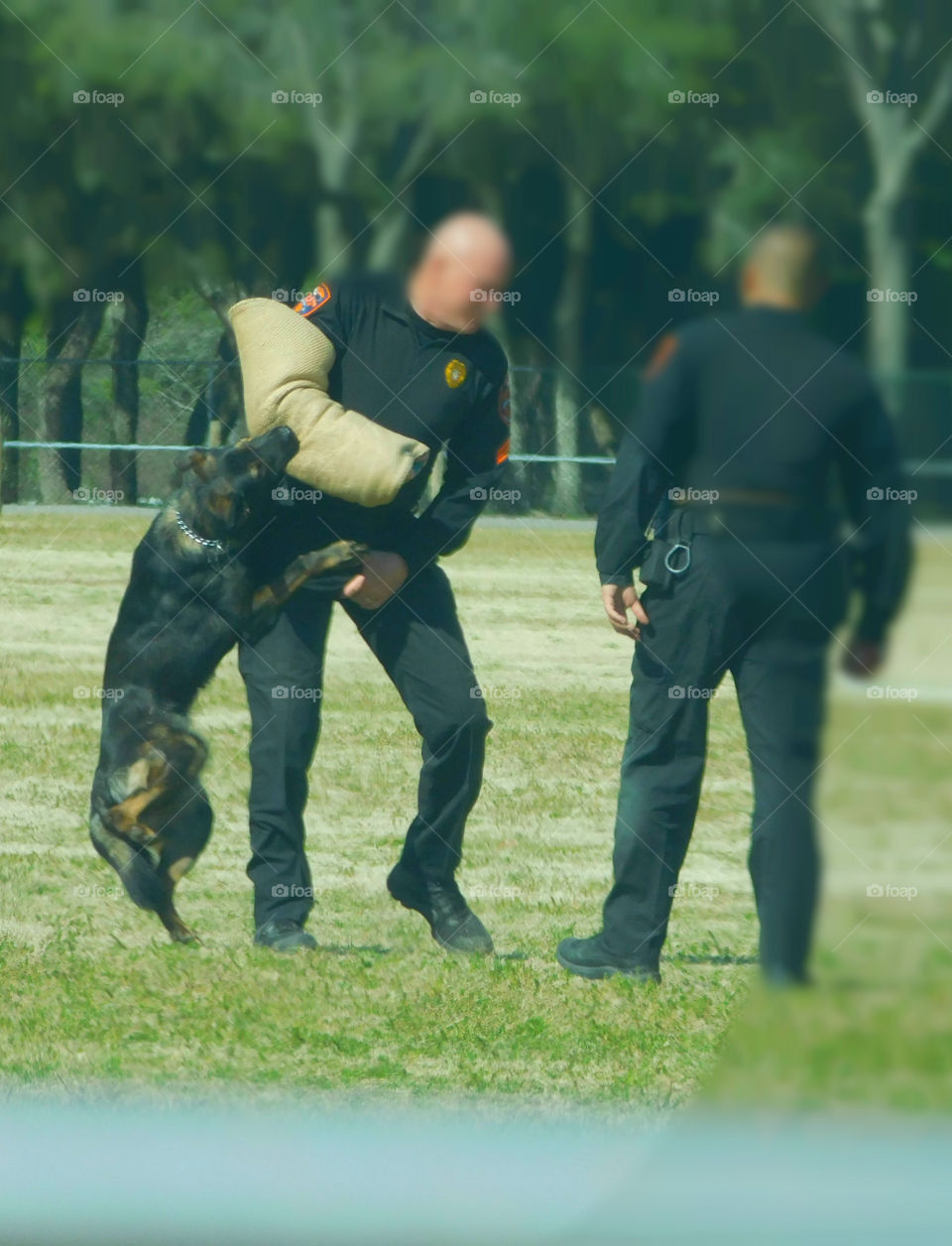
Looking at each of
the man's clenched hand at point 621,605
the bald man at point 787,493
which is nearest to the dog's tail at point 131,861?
the man's clenched hand at point 621,605

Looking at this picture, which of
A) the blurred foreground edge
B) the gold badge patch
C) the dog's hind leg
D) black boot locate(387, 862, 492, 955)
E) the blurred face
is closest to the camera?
the blurred foreground edge

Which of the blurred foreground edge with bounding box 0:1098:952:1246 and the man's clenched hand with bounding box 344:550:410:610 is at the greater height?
the man's clenched hand with bounding box 344:550:410:610

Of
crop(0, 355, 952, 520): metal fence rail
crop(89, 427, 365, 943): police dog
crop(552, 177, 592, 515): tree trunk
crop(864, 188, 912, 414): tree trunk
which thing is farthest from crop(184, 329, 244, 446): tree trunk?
crop(864, 188, 912, 414): tree trunk

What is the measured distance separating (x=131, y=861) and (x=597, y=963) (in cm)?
131

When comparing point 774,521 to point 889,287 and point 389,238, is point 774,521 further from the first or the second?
point 389,238

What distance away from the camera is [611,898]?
457cm

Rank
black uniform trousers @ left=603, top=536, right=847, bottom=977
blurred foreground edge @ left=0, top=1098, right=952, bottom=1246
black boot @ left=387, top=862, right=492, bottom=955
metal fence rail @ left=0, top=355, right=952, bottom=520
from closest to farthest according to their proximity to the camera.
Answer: blurred foreground edge @ left=0, top=1098, right=952, bottom=1246
black uniform trousers @ left=603, top=536, right=847, bottom=977
metal fence rail @ left=0, top=355, right=952, bottom=520
black boot @ left=387, top=862, right=492, bottom=955

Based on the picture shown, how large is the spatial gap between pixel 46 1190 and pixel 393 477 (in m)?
1.84

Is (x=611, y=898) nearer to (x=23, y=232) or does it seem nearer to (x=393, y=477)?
(x=393, y=477)

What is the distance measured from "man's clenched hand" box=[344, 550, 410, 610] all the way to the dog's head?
31 centimetres

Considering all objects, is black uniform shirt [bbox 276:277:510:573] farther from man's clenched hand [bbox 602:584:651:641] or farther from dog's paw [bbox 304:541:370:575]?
man's clenched hand [bbox 602:584:651:641]

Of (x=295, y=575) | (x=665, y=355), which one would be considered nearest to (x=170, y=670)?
(x=295, y=575)

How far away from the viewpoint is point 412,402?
4332 millimetres

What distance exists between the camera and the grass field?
13.7 feet
